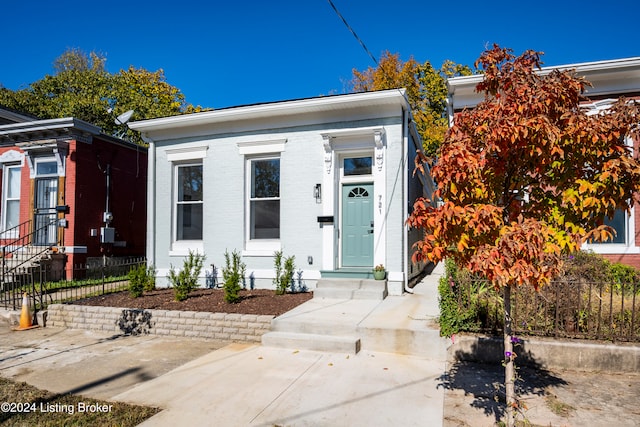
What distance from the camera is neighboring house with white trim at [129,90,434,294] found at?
887 cm

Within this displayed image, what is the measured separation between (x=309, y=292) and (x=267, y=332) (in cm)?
275

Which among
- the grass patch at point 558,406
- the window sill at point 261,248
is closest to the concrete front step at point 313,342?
the grass patch at point 558,406

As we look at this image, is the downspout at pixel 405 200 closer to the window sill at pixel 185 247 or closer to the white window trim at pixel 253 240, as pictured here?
the white window trim at pixel 253 240

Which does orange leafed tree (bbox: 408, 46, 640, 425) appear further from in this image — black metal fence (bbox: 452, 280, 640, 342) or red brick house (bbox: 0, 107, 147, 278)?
red brick house (bbox: 0, 107, 147, 278)

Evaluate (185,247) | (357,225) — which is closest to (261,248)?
(185,247)

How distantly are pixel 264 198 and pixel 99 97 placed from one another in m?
15.7

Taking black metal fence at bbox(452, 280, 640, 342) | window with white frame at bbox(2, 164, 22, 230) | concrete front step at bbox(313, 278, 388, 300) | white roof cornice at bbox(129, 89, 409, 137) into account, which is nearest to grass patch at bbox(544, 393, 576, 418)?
black metal fence at bbox(452, 280, 640, 342)

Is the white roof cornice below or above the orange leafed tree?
above

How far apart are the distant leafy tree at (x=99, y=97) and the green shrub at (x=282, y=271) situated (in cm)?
1227

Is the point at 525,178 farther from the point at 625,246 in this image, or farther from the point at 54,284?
the point at 54,284

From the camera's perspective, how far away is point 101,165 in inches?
530

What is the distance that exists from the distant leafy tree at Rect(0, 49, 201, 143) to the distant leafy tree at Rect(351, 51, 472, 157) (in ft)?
38.5

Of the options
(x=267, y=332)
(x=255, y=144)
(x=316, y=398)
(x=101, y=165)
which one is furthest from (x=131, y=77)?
(x=316, y=398)

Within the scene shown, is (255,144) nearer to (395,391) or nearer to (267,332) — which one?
(267,332)
